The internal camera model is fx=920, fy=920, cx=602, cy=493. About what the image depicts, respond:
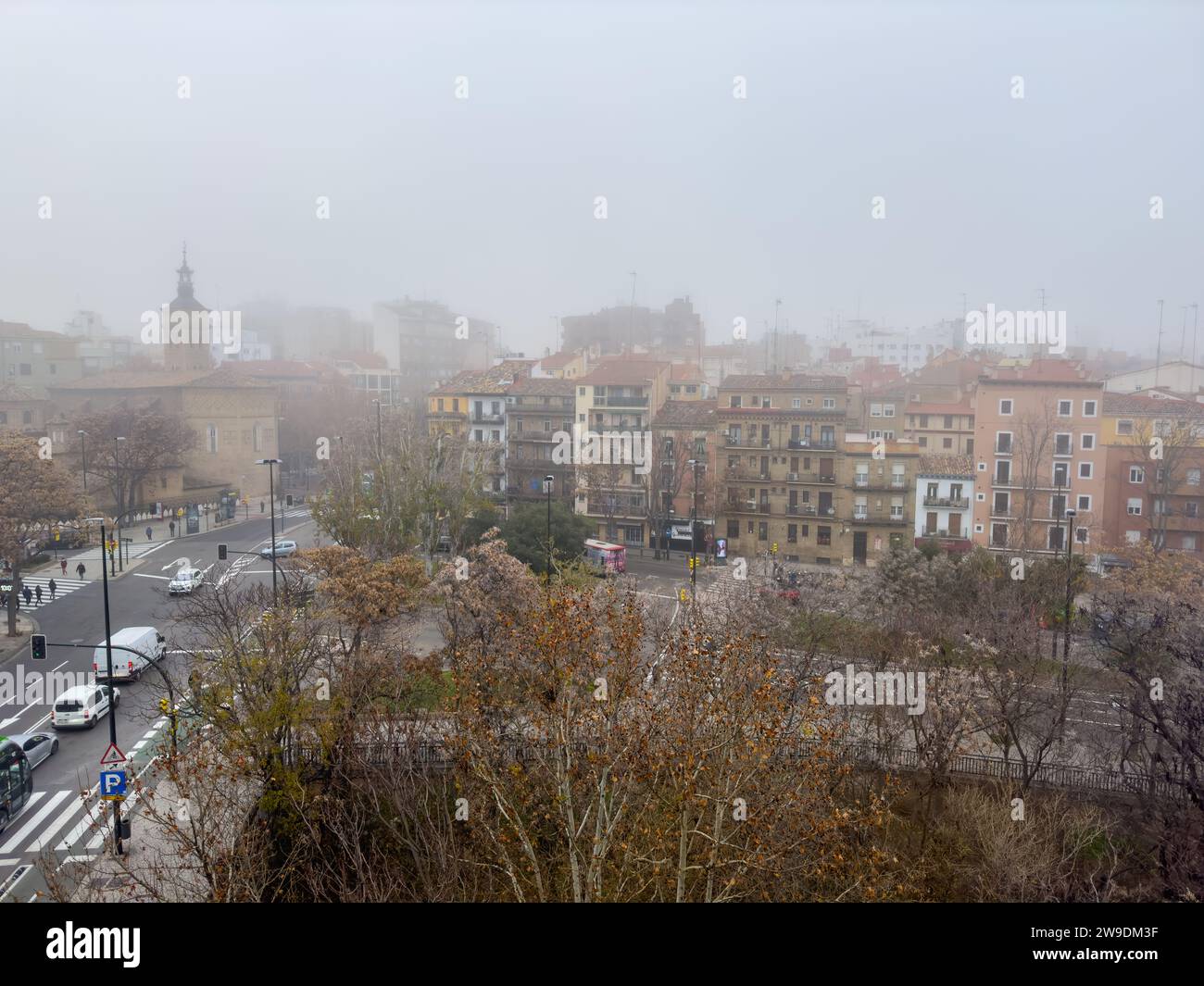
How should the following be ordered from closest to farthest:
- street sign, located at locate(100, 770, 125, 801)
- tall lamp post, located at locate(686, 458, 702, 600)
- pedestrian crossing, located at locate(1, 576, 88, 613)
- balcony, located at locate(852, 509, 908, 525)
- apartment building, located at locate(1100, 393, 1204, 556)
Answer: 1. street sign, located at locate(100, 770, 125, 801)
2. tall lamp post, located at locate(686, 458, 702, 600)
3. pedestrian crossing, located at locate(1, 576, 88, 613)
4. apartment building, located at locate(1100, 393, 1204, 556)
5. balcony, located at locate(852, 509, 908, 525)

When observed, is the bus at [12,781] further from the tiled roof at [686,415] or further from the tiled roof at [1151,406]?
the tiled roof at [1151,406]

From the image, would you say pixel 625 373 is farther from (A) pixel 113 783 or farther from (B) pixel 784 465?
(A) pixel 113 783

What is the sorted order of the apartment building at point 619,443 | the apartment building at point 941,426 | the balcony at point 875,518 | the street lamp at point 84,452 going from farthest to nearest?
the apartment building at point 941,426, the apartment building at point 619,443, the street lamp at point 84,452, the balcony at point 875,518

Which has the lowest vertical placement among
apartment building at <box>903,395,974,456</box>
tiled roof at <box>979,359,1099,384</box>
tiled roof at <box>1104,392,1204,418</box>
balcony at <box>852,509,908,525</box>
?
balcony at <box>852,509,908,525</box>

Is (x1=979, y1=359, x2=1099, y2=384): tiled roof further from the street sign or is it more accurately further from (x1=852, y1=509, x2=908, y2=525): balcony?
the street sign

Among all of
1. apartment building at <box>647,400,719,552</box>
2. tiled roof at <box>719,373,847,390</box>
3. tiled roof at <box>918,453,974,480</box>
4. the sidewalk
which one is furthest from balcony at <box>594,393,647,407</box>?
the sidewalk

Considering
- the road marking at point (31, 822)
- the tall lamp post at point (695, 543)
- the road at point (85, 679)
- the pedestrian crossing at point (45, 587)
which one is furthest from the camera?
the pedestrian crossing at point (45, 587)

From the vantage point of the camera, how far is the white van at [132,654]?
14.6 metres

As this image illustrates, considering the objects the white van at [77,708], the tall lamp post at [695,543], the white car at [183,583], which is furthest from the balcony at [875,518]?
the white van at [77,708]

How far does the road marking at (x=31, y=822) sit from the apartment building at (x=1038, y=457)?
72.4 feet

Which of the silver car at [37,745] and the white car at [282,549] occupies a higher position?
the white car at [282,549]

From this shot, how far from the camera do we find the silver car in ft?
38.9

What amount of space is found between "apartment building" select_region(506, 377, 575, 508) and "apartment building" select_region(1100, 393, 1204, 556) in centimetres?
1605

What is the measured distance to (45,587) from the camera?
21266mm
